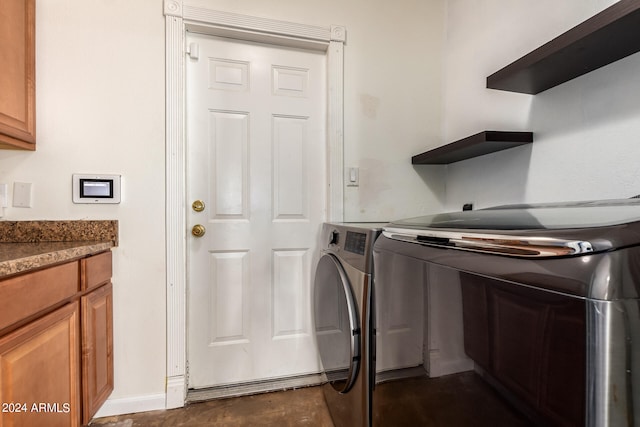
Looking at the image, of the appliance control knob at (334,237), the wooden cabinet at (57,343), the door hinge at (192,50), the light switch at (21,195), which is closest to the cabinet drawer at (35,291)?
the wooden cabinet at (57,343)

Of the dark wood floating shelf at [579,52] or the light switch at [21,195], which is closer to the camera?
the dark wood floating shelf at [579,52]

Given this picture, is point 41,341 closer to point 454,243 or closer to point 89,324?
point 89,324

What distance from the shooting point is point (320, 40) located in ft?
5.50

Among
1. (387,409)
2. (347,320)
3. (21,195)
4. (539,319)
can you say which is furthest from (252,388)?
(539,319)

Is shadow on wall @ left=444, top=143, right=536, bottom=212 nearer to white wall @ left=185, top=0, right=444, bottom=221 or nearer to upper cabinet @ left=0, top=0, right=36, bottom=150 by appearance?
white wall @ left=185, top=0, right=444, bottom=221

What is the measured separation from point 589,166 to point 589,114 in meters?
0.19

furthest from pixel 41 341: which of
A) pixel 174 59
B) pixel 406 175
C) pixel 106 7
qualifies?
pixel 406 175

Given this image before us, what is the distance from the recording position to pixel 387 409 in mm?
A: 840

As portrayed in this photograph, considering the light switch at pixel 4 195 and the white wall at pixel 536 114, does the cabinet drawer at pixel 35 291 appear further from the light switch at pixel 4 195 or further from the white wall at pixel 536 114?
the white wall at pixel 536 114

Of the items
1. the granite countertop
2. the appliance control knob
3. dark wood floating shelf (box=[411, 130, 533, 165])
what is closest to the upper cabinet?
the granite countertop

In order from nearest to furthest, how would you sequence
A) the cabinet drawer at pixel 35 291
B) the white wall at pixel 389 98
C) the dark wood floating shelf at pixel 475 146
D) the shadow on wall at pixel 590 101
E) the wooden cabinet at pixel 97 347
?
the cabinet drawer at pixel 35 291 → the shadow on wall at pixel 590 101 → the wooden cabinet at pixel 97 347 → the dark wood floating shelf at pixel 475 146 → the white wall at pixel 389 98

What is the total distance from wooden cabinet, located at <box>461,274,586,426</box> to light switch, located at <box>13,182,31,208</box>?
5.93 feet

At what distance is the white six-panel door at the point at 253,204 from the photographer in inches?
62.4

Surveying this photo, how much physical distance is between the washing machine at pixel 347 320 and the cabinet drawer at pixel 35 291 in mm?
968
